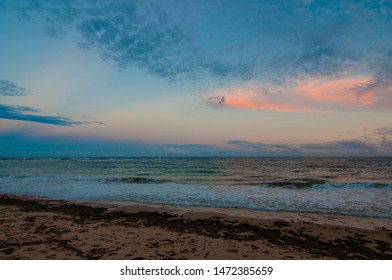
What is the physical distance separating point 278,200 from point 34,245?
11337 mm

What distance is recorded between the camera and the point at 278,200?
42.3ft

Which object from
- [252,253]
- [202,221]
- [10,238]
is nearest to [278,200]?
[202,221]

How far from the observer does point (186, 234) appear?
704cm

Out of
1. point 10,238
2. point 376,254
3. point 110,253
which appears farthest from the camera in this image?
point 10,238

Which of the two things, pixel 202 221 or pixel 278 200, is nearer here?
pixel 202 221

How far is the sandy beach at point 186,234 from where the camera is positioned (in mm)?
5555

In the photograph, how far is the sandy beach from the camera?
5.55 meters

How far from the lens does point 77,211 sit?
33.4 feet
